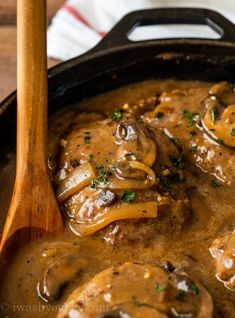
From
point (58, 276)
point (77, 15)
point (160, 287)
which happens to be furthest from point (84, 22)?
point (160, 287)

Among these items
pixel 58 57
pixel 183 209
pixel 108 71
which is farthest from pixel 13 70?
pixel 183 209

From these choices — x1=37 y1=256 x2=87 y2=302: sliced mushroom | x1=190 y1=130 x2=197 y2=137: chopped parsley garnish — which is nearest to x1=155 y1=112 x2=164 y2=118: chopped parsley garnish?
x1=190 y1=130 x2=197 y2=137: chopped parsley garnish

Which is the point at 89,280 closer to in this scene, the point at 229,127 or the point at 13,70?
the point at 229,127

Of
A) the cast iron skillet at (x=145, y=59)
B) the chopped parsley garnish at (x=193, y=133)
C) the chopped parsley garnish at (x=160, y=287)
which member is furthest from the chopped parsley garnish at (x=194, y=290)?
the cast iron skillet at (x=145, y=59)

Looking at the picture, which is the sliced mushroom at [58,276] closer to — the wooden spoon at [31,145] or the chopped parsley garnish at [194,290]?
the wooden spoon at [31,145]

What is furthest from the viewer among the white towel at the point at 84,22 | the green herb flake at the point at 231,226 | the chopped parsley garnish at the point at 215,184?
the white towel at the point at 84,22

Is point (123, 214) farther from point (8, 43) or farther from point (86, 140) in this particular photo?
point (8, 43)
